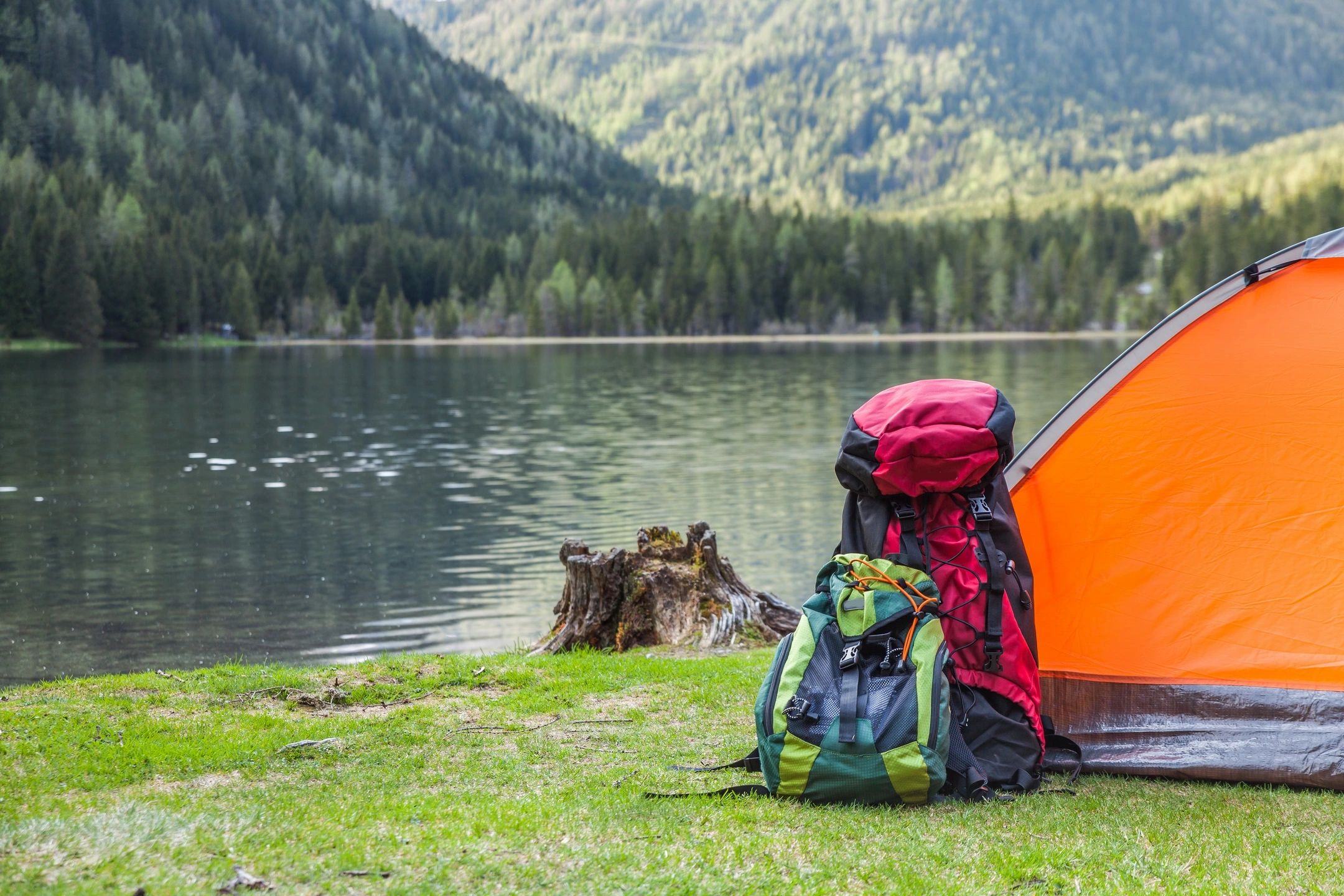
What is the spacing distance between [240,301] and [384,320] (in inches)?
780

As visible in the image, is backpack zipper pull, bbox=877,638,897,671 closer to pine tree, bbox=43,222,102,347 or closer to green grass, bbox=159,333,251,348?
pine tree, bbox=43,222,102,347

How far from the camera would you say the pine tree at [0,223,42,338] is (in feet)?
329

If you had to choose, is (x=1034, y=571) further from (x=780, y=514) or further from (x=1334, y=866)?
(x=780, y=514)

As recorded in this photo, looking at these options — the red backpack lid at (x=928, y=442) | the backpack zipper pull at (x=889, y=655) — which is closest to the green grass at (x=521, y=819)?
the backpack zipper pull at (x=889, y=655)

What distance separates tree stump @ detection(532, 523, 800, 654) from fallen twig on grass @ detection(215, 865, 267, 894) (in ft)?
20.5

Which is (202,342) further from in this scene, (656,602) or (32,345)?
(656,602)

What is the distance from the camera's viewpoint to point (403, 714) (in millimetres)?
7918

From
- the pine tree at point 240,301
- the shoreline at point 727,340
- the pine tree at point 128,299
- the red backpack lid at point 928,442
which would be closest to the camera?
the red backpack lid at point 928,442

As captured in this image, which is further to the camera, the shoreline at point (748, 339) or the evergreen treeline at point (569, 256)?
the evergreen treeline at point (569, 256)

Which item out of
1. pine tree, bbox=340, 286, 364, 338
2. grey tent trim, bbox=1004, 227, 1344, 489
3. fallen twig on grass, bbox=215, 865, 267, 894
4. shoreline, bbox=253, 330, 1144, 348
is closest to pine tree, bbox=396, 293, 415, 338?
shoreline, bbox=253, 330, 1144, 348

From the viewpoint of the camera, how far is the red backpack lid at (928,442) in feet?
20.5

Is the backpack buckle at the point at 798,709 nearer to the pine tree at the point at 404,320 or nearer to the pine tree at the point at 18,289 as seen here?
the pine tree at the point at 18,289

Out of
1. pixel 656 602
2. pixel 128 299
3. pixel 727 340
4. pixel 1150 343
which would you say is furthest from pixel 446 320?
pixel 1150 343

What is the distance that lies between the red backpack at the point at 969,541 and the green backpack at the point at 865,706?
0.21 m
